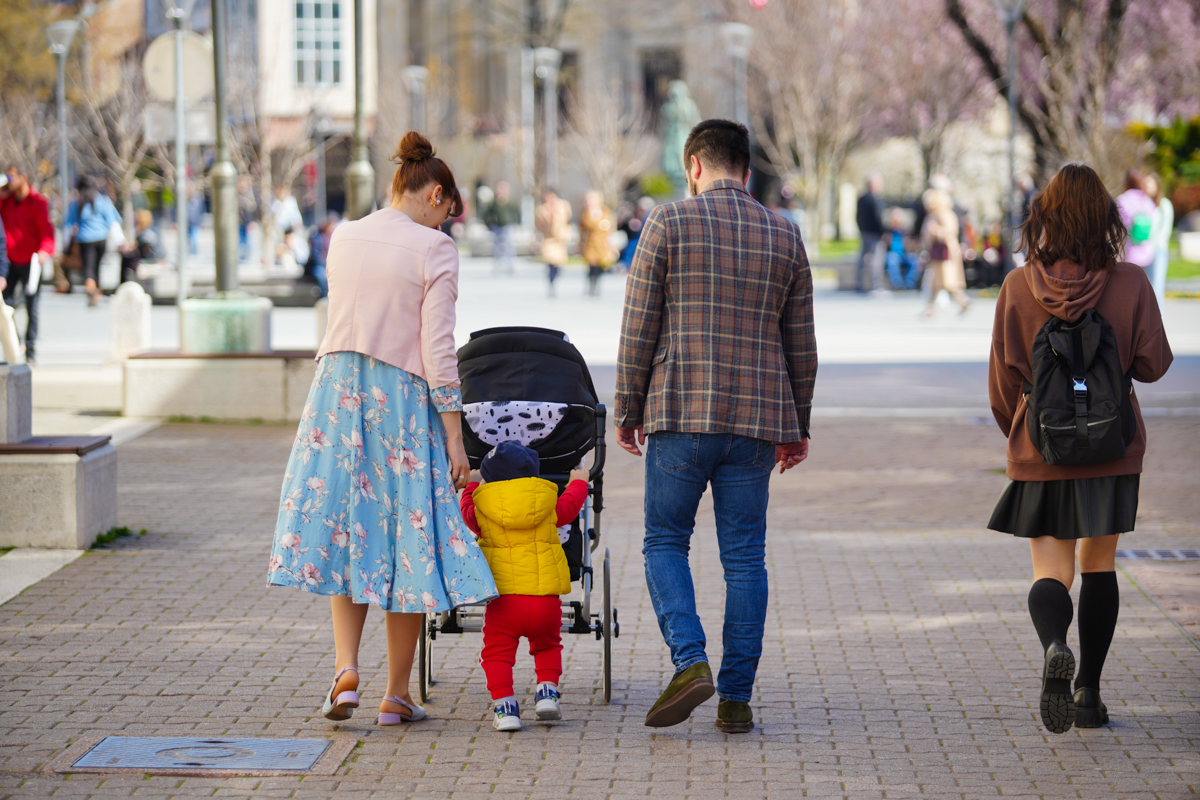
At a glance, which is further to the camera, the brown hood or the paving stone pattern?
the brown hood

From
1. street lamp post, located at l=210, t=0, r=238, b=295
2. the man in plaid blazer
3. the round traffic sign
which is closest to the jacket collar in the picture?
the man in plaid blazer

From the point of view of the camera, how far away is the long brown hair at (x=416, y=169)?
484cm

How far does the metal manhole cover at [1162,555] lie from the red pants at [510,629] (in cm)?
385

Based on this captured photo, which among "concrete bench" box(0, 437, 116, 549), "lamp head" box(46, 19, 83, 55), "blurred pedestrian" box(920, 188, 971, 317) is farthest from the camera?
"lamp head" box(46, 19, 83, 55)

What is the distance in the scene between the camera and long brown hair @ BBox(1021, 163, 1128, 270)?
15.5 feet

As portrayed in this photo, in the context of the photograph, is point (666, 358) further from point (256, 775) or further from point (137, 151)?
point (137, 151)

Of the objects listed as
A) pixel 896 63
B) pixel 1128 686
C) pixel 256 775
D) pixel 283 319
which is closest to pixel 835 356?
pixel 283 319

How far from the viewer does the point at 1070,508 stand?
4.81 metres

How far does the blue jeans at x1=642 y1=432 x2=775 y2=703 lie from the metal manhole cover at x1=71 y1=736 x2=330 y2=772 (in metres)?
1.19

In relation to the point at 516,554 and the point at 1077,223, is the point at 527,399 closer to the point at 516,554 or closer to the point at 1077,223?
the point at 516,554

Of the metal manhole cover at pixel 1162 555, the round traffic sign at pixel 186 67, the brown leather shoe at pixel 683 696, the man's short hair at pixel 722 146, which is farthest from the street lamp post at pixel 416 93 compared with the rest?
the brown leather shoe at pixel 683 696

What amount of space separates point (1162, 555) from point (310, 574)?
4.74m

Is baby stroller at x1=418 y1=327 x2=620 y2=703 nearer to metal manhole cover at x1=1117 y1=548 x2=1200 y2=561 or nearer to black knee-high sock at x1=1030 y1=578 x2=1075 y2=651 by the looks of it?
black knee-high sock at x1=1030 y1=578 x2=1075 y2=651

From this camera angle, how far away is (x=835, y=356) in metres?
16.5
